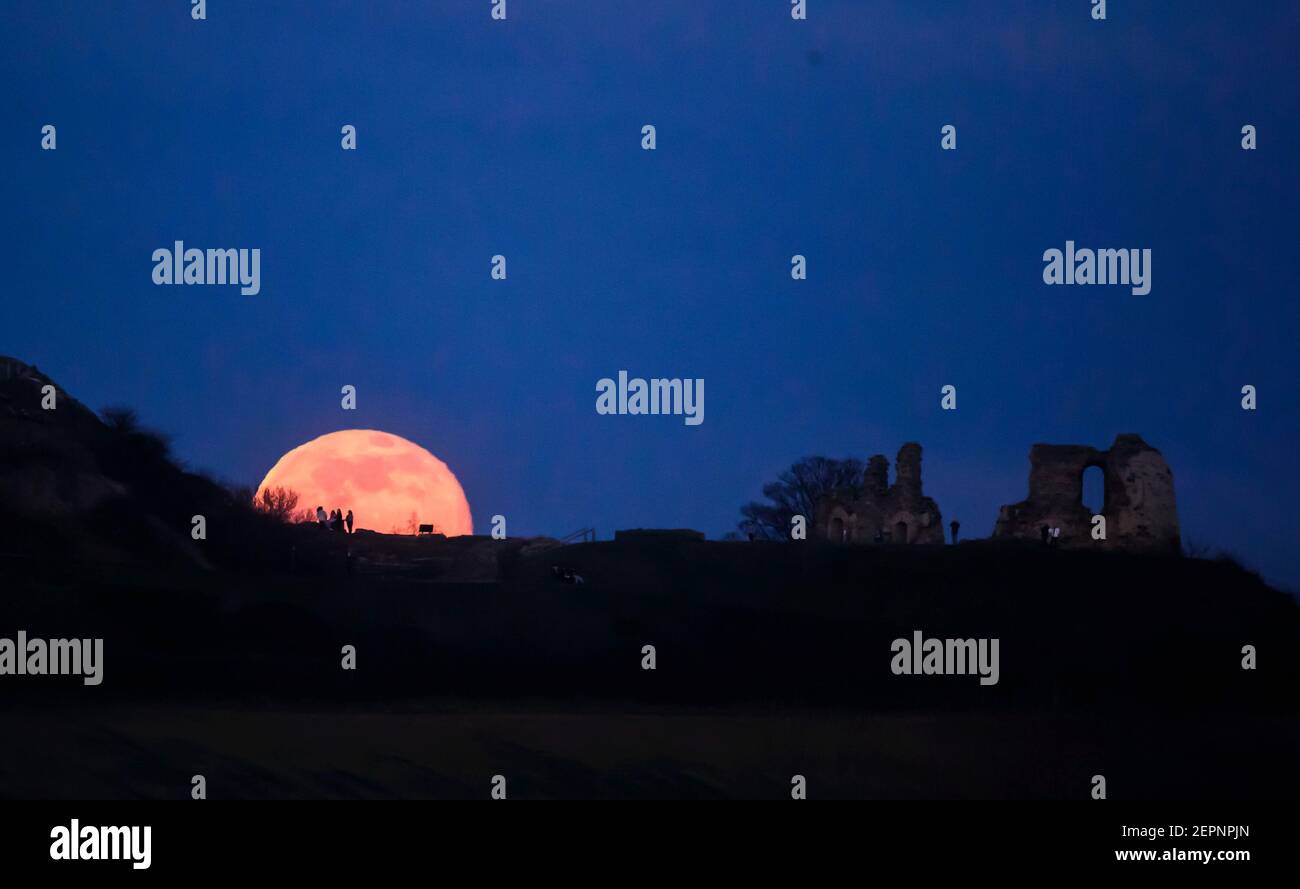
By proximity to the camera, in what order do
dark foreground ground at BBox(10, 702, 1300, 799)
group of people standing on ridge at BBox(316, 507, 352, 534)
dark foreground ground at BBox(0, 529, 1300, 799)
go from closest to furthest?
dark foreground ground at BBox(10, 702, 1300, 799) < dark foreground ground at BBox(0, 529, 1300, 799) < group of people standing on ridge at BBox(316, 507, 352, 534)

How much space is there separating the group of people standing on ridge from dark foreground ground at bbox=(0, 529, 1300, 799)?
3350 mm

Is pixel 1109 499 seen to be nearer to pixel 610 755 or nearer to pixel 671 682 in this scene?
pixel 671 682

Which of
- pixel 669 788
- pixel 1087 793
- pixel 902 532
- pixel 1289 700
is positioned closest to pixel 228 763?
pixel 669 788

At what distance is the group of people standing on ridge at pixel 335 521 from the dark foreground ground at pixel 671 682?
132 inches

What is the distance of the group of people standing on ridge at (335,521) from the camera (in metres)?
45.4

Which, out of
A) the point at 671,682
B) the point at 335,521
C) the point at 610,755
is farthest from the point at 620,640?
the point at 335,521

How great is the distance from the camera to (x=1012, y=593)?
38469 millimetres

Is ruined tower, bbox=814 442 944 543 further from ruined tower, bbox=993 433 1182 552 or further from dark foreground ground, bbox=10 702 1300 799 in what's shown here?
dark foreground ground, bbox=10 702 1300 799

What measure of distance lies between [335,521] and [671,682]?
16867mm

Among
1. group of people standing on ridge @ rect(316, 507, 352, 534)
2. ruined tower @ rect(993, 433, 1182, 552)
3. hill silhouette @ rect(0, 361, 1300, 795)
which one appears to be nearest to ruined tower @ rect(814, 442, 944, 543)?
ruined tower @ rect(993, 433, 1182, 552)

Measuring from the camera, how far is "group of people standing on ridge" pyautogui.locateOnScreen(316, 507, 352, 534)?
4538 cm

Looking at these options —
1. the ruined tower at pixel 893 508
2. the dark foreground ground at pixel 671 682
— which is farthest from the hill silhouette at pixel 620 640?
the ruined tower at pixel 893 508
